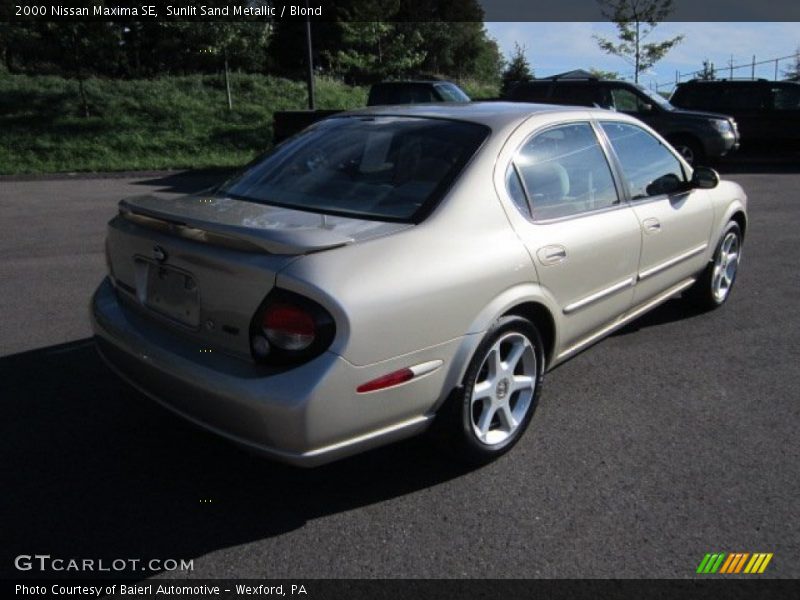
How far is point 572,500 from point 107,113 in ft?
67.3

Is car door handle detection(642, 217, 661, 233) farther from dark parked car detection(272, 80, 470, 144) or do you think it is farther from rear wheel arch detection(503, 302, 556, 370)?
dark parked car detection(272, 80, 470, 144)

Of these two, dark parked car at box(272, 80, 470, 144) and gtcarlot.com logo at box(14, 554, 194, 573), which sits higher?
dark parked car at box(272, 80, 470, 144)

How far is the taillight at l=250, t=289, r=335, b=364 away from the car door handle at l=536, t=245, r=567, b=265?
1271 millimetres

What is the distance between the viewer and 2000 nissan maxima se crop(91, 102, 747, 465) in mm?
2686

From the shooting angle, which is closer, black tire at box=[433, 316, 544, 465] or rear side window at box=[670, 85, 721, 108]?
black tire at box=[433, 316, 544, 465]

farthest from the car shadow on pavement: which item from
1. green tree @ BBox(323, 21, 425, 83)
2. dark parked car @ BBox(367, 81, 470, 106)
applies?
green tree @ BBox(323, 21, 425, 83)

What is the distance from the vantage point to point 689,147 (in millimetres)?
15297

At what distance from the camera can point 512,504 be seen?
3.09 metres

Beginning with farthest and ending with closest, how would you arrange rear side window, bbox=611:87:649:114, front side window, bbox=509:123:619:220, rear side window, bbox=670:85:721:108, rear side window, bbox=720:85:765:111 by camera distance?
rear side window, bbox=670:85:721:108, rear side window, bbox=720:85:765:111, rear side window, bbox=611:87:649:114, front side window, bbox=509:123:619:220

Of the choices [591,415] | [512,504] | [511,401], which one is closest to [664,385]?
[591,415]

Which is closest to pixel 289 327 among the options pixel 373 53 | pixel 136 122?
pixel 136 122

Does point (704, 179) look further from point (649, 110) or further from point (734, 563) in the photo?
point (649, 110)

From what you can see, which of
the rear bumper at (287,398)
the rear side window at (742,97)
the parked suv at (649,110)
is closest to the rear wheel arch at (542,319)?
the rear bumper at (287,398)

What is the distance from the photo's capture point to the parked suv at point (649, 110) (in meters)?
14.9
